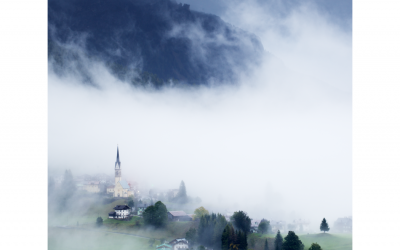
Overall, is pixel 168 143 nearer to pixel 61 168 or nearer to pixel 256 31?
pixel 61 168

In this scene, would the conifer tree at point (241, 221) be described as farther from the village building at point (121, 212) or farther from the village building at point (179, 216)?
the village building at point (121, 212)

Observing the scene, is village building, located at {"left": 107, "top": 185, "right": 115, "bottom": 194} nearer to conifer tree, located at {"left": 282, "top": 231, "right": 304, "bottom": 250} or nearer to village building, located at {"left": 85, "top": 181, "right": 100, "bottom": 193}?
village building, located at {"left": 85, "top": 181, "right": 100, "bottom": 193}

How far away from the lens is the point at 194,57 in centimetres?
604

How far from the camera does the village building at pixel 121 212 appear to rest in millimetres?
5594

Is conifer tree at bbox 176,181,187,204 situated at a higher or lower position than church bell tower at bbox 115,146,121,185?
lower

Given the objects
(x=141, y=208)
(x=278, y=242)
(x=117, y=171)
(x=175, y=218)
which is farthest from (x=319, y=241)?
(x=117, y=171)

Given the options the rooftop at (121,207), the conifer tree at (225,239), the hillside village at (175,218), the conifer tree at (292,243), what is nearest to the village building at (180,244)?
the hillside village at (175,218)

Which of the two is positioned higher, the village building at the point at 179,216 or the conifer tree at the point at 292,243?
the village building at the point at 179,216

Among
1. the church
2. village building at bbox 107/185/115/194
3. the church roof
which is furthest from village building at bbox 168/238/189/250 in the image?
village building at bbox 107/185/115/194

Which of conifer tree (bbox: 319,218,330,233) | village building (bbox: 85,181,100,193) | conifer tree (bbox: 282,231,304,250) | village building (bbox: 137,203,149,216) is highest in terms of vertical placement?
village building (bbox: 85,181,100,193)

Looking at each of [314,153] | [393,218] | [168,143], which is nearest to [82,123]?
[168,143]

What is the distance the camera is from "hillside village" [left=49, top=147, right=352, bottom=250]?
5359mm
